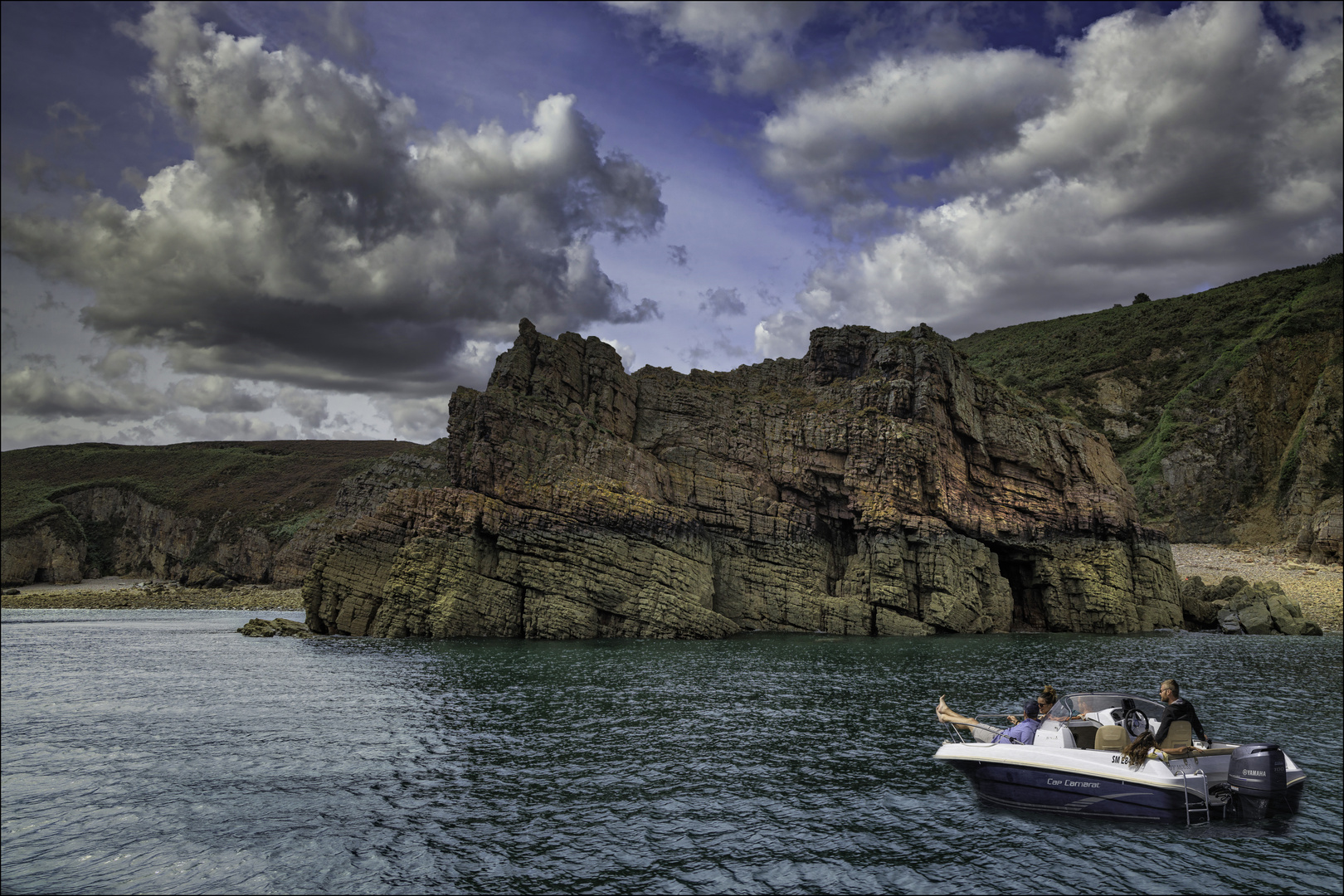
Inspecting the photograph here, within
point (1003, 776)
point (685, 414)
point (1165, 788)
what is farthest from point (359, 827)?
point (685, 414)

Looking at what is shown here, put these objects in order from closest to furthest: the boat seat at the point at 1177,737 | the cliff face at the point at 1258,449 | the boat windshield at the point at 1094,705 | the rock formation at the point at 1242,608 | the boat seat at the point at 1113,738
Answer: the boat seat at the point at 1177,737 < the boat seat at the point at 1113,738 < the boat windshield at the point at 1094,705 < the rock formation at the point at 1242,608 < the cliff face at the point at 1258,449

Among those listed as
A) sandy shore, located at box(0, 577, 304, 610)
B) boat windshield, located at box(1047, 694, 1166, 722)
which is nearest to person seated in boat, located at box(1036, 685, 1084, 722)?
boat windshield, located at box(1047, 694, 1166, 722)

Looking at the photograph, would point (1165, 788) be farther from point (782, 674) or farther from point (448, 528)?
point (448, 528)

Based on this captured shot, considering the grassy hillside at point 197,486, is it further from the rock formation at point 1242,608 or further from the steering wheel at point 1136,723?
the steering wheel at point 1136,723

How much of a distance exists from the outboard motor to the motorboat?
20 mm

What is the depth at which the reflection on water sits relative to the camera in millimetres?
14703

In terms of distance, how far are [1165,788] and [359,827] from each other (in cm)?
1894

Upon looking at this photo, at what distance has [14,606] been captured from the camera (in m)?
107

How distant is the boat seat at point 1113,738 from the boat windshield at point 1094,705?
1133 millimetres

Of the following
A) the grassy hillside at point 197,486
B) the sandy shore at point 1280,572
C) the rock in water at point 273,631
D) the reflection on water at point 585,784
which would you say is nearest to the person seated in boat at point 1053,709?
the reflection on water at point 585,784

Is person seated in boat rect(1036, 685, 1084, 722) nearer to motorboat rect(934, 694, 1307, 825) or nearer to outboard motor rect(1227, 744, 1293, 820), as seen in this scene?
motorboat rect(934, 694, 1307, 825)

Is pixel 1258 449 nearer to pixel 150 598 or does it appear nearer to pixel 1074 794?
pixel 1074 794

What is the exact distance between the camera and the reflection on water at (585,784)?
1470 centimetres

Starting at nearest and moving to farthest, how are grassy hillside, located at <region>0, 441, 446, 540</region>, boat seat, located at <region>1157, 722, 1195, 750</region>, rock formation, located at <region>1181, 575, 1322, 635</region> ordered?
boat seat, located at <region>1157, 722, 1195, 750</region> → rock formation, located at <region>1181, 575, 1322, 635</region> → grassy hillside, located at <region>0, 441, 446, 540</region>
